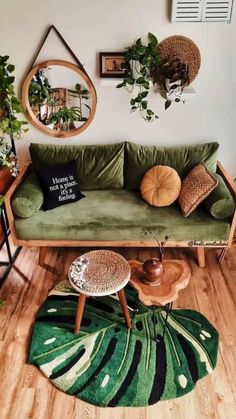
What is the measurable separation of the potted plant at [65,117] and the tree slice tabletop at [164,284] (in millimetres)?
1512

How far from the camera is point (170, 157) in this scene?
10.2ft

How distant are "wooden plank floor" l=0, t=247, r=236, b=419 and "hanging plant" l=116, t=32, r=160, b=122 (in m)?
1.32

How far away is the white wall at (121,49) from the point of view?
284 centimetres

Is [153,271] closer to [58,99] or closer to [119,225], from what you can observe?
[119,225]

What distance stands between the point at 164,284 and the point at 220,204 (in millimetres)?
858

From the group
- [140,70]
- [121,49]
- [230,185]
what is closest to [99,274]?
[230,185]

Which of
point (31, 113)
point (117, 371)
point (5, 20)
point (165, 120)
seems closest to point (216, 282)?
point (117, 371)

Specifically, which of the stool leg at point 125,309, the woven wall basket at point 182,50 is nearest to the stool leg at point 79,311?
the stool leg at point 125,309

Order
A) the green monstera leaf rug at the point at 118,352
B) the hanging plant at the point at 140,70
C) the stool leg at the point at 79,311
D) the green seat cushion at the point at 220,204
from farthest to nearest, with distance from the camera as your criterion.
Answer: the hanging plant at the point at 140,70 < the green seat cushion at the point at 220,204 < the stool leg at the point at 79,311 < the green monstera leaf rug at the point at 118,352

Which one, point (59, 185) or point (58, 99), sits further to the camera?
point (58, 99)

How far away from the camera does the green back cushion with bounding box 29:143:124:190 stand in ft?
10.3

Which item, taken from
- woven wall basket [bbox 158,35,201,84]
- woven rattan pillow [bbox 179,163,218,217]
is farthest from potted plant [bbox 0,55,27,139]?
woven rattan pillow [bbox 179,163,218,217]

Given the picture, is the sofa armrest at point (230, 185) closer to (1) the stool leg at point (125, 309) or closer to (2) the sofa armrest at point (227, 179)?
(2) the sofa armrest at point (227, 179)

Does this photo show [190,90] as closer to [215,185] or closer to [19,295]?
[215,185]
